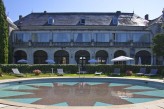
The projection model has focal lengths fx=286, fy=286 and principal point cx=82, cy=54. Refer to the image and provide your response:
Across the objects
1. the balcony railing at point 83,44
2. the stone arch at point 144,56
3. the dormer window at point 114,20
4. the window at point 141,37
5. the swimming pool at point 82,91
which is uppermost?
the dormer window at point 114,20

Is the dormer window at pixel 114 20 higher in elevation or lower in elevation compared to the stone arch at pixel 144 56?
higher

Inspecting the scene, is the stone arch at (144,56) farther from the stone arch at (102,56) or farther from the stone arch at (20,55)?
the stone arch at (20,55)

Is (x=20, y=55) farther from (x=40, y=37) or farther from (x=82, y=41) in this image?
(x=82, y=41)

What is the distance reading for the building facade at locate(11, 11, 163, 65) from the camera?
2069 inches

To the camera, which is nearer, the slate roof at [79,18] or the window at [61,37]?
the window at [61,37]

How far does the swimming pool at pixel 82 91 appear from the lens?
15.4 m

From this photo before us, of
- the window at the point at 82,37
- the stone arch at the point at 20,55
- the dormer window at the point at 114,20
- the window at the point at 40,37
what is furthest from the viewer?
the dormer window at the point at 114,20

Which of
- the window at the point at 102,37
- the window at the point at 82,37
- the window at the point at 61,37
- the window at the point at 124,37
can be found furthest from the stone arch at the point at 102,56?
the window at the point at 61,37

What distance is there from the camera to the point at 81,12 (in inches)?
2279

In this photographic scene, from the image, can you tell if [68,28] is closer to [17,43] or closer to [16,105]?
[17,43]

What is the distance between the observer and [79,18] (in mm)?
56312

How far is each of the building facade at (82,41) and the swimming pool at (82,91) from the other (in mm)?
24946

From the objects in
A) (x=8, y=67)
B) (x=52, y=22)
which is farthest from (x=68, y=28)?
(x=8, y=67)

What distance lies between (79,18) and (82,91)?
3780 centimetres
